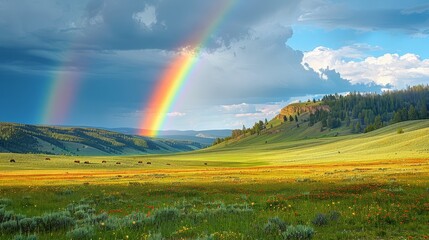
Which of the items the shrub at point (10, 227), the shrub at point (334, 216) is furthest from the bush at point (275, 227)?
the shrub at point (10, 227)

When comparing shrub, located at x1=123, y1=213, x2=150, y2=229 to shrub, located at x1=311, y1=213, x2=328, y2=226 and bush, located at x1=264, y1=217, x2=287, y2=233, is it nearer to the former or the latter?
bush, located at x1=264, y1=217, x2=287, y2=233

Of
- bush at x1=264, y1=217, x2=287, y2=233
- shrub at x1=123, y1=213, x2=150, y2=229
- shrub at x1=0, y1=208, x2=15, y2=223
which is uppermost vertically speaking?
shrub at x1=0, y1=208, x2=15, y2=223

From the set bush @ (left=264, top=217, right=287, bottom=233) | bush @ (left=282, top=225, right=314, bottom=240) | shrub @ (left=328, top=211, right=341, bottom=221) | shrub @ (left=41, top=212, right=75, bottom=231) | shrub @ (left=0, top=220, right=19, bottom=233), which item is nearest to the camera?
bush @ (left=282, top=225, right=314, bottom=240)

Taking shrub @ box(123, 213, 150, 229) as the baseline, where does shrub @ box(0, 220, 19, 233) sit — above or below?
above

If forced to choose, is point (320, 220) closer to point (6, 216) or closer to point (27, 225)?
point (27, 225)

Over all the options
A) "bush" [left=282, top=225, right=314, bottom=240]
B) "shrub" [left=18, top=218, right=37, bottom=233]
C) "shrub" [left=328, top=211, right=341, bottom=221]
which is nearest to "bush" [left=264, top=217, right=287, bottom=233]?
"bush" [left=282, top=225, right=314, bottom=240]

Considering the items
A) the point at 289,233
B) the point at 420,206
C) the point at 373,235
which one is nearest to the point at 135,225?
the point at 289,233

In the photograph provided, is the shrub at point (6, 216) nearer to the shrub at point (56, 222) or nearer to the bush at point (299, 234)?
the shrub at point (56, 222)

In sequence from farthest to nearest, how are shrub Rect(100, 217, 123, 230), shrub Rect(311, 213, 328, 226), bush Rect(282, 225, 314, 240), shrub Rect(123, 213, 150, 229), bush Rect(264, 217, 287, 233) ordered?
shrub Rect(311, 213, 328, 226) < shrub Rect(123, 213, 150, 229) < shrub Rect(100, 217, 123, 230) < bush Rect(264, 217, 287, 233) < bush Rect(282, 225, 314, 240)

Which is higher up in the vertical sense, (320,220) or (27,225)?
(27,225)

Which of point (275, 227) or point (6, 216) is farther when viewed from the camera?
point (6, 216)

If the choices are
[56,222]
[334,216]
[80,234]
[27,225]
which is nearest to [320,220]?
[334,216]

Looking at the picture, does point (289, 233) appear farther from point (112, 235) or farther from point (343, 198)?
point (343, 198)

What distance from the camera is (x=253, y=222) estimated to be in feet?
47.8
